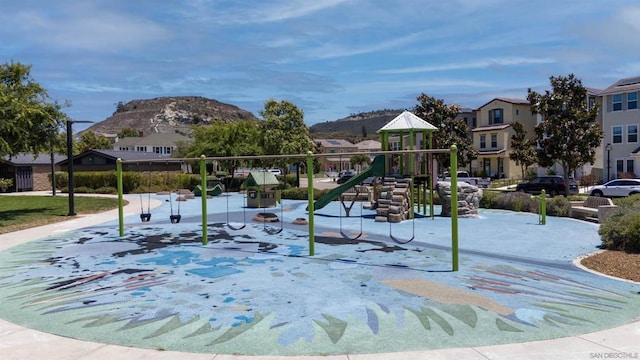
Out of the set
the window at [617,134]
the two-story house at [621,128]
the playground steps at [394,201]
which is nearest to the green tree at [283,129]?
the playground steps at [394,201]

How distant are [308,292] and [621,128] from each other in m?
42.8

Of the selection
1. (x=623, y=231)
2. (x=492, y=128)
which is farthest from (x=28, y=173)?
(x=623, y=231)

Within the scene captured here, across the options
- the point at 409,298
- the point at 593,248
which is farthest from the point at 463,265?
the point at 593,248

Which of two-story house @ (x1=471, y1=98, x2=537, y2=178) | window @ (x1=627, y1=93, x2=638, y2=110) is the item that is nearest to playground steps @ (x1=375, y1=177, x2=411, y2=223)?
window @ (x1=627, y1=93, x2=638, y2=110)

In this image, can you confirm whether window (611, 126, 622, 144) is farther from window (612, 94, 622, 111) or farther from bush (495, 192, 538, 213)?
bush (495, 192, 538, 213)

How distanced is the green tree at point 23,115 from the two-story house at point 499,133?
4568 centimetres

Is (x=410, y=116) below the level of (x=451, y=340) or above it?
above

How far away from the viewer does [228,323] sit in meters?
7.41

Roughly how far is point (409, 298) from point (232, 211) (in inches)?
719

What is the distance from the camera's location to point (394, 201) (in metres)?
20.8

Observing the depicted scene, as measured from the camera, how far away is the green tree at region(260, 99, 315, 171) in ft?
155

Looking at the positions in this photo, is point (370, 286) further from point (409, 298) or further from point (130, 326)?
point (130, 326)

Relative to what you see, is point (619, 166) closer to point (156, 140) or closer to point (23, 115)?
point (23, 115)

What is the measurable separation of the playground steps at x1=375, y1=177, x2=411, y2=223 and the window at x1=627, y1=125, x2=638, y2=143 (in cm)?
3055
